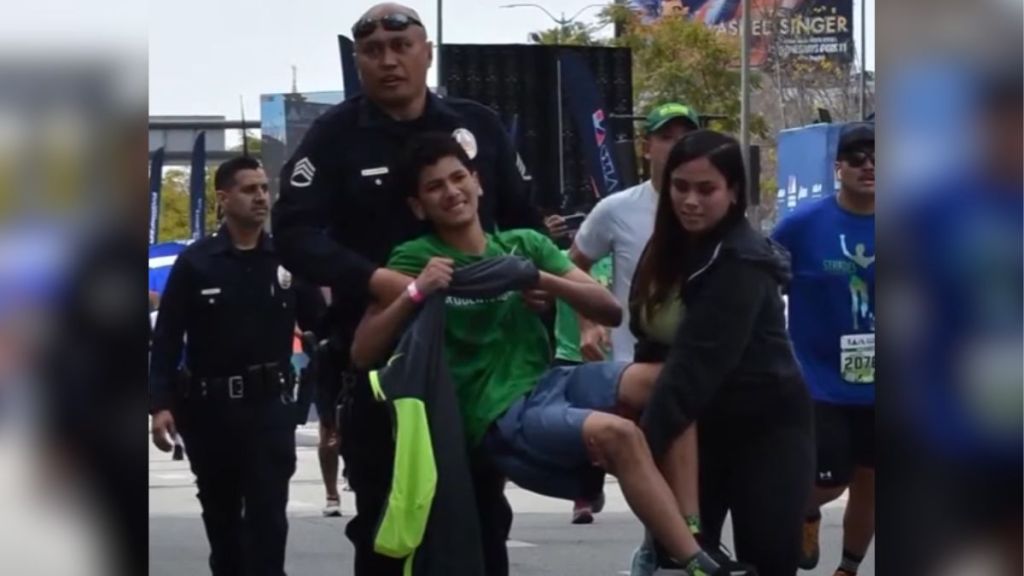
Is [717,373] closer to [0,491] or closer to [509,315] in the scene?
[509,315]

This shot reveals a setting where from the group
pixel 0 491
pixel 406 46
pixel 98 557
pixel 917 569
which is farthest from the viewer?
pixel 406 46

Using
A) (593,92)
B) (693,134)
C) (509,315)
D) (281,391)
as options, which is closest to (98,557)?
(509,315)

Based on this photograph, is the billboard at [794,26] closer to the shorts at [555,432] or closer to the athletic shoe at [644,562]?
the athletic shoe at [644,562]

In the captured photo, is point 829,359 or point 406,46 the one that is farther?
point 829,359

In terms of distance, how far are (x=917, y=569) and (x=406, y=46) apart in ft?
8.65

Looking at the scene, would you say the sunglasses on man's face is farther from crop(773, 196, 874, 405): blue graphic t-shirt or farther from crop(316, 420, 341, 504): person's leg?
crop(316, 420, 341, 504): person's leg

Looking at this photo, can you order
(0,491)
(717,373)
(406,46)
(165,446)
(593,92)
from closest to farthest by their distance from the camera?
(0,491) → (717,373) → (406,46) → (165,446) → (593,92)

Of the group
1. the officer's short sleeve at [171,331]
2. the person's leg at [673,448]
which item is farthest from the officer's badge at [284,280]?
the person's leg at [673,448]

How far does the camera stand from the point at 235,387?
7871 millimetres

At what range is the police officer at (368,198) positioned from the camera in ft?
18.2

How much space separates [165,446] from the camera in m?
7.34

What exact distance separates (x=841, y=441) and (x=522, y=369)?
2.86m

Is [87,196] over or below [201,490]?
over

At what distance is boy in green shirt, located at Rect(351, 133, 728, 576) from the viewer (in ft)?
16.3
